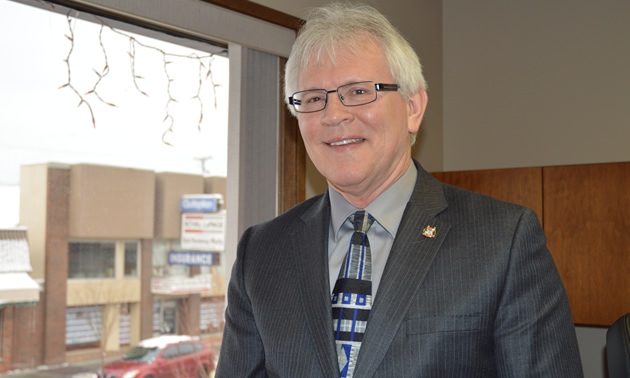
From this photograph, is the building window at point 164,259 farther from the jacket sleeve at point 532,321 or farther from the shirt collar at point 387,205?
the jacket sleeve at point 532,321

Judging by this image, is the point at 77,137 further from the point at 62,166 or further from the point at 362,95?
the point at 362,95

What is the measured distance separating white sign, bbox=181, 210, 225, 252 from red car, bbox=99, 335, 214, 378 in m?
0.33

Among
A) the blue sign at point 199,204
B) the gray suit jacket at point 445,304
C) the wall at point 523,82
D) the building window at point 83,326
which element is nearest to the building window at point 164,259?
the blue sign at point 199,204

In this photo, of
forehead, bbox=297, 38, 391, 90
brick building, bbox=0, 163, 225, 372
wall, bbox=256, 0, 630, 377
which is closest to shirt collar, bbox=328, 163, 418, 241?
forehead, bbox=297, 38, 391, 90

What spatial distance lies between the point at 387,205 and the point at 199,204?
1.10 metres

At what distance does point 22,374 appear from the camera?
1.79 meters

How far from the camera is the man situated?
121 cm

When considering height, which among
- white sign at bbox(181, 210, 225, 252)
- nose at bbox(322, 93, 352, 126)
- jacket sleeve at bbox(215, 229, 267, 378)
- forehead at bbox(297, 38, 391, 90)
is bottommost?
jacket sleeve at bbox(215, 229, 267, 378)

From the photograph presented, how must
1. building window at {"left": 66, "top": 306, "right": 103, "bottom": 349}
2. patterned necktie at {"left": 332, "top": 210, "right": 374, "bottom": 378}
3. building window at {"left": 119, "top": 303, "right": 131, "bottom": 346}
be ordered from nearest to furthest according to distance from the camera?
patterned necktie at {"left": 332, "top": 210, "right": 374, "bottom": 378}, building window at {"left": 66, "top": 306, "right": 103, "bottom": 349}, building window at {"left": 119, "top": 303, "right": 131, "bottom": 346}

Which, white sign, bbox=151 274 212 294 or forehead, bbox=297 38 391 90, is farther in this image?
white sign, bbox=151 274 212 294

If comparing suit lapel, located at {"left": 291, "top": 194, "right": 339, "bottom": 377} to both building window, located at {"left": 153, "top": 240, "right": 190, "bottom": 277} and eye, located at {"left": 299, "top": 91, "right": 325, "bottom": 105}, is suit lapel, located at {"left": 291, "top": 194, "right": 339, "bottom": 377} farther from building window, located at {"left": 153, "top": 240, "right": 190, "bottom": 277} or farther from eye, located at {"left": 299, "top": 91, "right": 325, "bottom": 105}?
building window, located at {"left": 153, "top": 240, "right": 190, "bottom": 277}

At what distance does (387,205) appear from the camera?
55.1 inches

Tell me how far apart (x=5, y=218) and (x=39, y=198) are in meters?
0.11

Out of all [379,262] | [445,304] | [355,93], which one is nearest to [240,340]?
[379,262]
